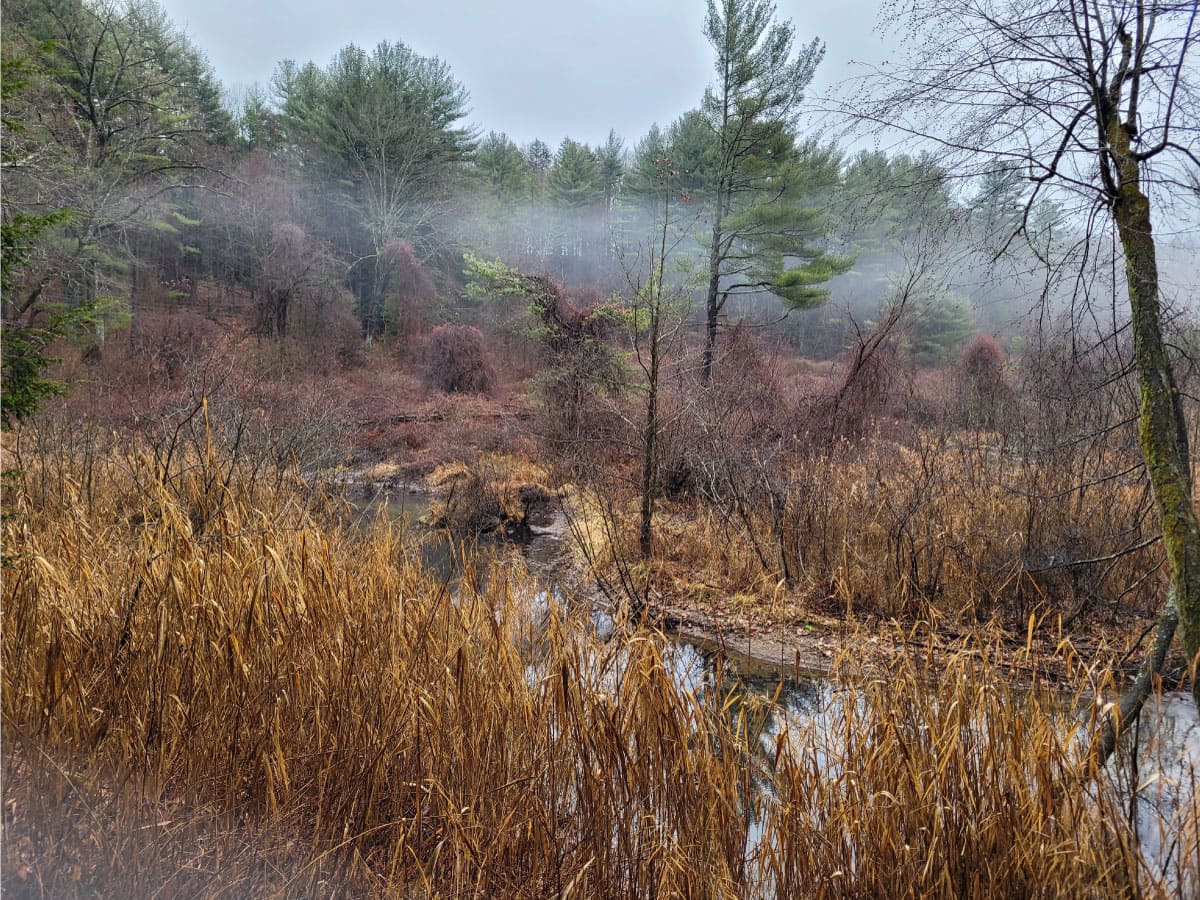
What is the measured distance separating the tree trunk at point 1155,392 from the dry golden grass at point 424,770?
2.63 ft

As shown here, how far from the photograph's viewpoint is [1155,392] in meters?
2.26

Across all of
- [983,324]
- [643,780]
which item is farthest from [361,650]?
[983,324]

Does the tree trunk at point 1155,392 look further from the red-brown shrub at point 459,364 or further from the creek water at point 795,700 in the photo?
the red-brown shrub at point 459,364

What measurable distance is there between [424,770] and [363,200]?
24291 millimetres

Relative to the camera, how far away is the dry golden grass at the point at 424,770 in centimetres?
166

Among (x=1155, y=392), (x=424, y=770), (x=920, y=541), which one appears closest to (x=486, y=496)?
(x=920, y=541)

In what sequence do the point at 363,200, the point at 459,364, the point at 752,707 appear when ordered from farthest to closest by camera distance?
the point at 363,200, the point at 459,364, the point at 752,707

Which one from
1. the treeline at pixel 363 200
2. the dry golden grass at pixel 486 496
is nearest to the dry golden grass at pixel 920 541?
the dry golden grass at pixel 486 496

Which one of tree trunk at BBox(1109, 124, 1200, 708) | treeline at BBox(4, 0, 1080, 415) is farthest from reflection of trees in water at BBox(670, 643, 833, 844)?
treeline at BBox(4, 0, 1080, 415)

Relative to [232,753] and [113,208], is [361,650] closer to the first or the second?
[232,753]

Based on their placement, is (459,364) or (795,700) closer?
(795,700)

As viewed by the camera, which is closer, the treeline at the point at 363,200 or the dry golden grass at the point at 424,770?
the dry golden grass at the point at 424,770

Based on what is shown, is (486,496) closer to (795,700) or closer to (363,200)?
(795,700)

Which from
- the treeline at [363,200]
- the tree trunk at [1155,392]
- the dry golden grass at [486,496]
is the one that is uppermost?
the treeline at [363,200]
